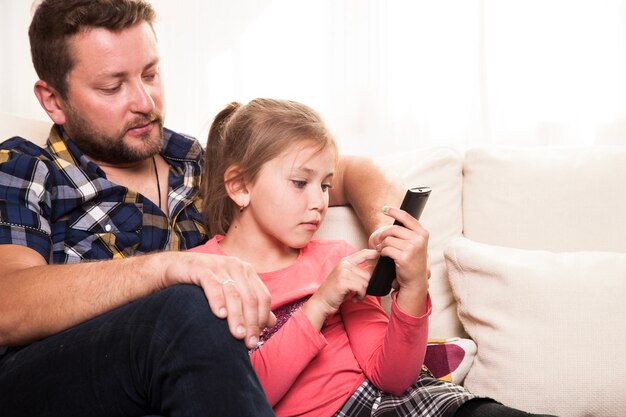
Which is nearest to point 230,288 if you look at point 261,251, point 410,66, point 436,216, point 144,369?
point 144,369

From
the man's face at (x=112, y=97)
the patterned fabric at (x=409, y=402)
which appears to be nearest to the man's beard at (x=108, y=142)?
the man's face at (x=112, y=97)

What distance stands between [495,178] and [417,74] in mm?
707

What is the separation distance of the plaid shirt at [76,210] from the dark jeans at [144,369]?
408 millimetres

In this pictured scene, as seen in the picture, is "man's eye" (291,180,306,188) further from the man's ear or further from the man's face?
the man's ear

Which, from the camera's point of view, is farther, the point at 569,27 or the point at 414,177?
the point at 569,27

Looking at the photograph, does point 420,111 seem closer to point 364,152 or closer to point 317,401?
point 364,152

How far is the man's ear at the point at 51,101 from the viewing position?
1.63 metres

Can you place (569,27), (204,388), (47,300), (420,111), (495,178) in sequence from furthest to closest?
(420,111) → (569,27) → (495,178) → (47,300) → (204,388)

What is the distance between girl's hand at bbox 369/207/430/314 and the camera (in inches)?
44.5

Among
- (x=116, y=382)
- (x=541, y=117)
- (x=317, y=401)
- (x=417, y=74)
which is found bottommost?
(x=317, y=401)

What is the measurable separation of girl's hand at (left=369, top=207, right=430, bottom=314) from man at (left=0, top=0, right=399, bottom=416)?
257 mm

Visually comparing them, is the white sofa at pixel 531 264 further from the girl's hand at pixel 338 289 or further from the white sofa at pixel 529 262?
the girl's hand at pixel 338 289

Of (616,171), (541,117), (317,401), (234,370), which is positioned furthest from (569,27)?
(234,370)

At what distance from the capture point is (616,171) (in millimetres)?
1644
